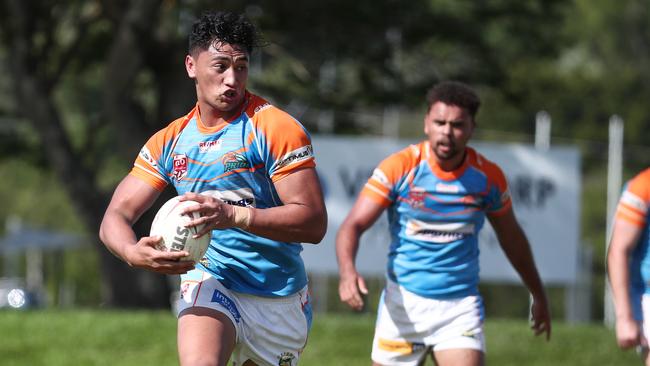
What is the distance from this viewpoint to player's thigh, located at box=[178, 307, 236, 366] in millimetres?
4973

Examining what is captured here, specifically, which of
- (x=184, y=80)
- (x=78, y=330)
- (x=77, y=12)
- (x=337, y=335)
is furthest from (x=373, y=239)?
(x=77, y=12)

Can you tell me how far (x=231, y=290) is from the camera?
5375mm

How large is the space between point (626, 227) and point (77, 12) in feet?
60.6

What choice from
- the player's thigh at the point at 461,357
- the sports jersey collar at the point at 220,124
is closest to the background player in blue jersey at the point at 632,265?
the player's thigh at the point at 461,357

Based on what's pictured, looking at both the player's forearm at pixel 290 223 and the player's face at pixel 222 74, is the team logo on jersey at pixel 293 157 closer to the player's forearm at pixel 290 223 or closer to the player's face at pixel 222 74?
the player's forearm at pixel 290 223

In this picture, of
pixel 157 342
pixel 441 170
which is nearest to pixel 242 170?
pixel 441 170

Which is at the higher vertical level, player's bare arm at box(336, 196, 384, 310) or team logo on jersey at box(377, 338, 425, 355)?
player's bare arm at box(336, 196, 384, 310)

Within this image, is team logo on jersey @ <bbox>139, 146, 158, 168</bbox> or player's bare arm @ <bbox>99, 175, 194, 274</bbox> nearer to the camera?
player's bare arm @ <bbox>99, 175, 194, 274</bbox>

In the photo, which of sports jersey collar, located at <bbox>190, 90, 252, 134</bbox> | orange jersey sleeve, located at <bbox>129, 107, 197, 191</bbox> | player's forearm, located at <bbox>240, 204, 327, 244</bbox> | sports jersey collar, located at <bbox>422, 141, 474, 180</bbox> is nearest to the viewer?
player's forearm, located at <bbox>240, 204, 327, 244</bbox>

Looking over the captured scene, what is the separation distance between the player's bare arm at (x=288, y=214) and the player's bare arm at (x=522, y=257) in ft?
7.15

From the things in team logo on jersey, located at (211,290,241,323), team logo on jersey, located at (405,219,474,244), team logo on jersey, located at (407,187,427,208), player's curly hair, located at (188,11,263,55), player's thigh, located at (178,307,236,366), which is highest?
player's curly hair, located at (188,11,263,55)

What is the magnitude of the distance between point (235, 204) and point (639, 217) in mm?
1905

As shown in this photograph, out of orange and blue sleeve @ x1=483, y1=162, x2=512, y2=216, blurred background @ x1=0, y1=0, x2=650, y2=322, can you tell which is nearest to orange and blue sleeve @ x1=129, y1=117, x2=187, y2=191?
orange and blue sleeve @ x1=483, y1=162, x2=512, y2=216

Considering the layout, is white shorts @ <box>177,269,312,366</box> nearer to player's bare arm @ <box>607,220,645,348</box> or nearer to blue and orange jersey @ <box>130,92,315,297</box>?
blue and orange jersey @ <box>130,92,315,297</box>
